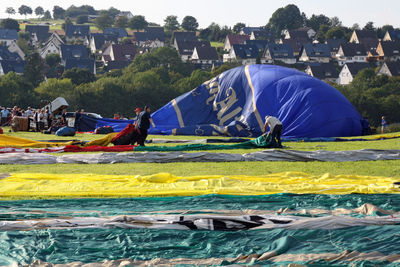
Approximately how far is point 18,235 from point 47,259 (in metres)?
1.04

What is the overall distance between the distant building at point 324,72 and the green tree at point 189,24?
85.2m

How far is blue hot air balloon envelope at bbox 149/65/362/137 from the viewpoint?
79.3ft

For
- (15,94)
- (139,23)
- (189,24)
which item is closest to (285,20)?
(189,24)

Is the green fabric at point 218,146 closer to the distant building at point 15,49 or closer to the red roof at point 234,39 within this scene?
the distant building at point 15,49

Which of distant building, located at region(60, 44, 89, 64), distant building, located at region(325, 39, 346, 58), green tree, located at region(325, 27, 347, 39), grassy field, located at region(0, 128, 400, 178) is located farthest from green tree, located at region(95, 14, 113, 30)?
grassy field, located at region(0, 128, 400, 178)

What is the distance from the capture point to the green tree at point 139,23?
185 metres

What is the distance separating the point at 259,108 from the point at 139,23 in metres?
165

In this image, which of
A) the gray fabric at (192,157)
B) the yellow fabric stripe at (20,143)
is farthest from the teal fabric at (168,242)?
the yellow fabric stripe at (20,143)

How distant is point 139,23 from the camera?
18525 centimetres

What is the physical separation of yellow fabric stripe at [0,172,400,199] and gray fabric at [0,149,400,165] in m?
2.89

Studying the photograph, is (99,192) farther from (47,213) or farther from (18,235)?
(18,235)

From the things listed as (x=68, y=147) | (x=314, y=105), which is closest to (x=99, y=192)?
(x=68, y=147)

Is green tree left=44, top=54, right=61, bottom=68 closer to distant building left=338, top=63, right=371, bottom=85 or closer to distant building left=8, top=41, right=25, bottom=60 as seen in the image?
distant building left=8, top=41, right=25, bottom=60

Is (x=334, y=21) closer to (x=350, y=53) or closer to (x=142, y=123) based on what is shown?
(x=350, y=53)
